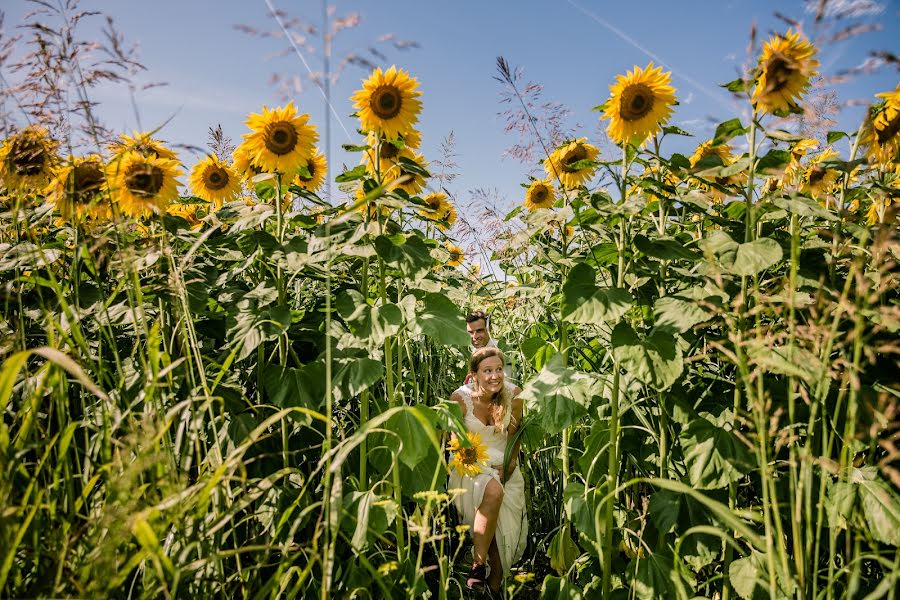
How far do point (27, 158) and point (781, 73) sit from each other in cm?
278

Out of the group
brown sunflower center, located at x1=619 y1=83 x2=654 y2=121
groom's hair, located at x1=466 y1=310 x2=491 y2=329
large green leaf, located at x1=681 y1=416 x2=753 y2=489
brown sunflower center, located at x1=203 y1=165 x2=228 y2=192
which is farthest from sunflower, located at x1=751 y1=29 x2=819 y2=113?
brown sunflower center, located at x1=203 y1=165 x2=228 y2=192

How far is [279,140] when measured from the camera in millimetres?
2430

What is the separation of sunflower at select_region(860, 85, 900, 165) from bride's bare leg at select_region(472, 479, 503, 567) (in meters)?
2.32

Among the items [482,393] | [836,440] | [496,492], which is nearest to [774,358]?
[836,440]

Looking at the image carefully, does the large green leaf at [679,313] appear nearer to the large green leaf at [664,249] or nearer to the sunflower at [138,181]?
the large green leaf at [664,249]

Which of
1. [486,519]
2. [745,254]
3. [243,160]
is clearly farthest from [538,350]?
[243,160]

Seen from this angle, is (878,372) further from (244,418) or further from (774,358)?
(244,418)

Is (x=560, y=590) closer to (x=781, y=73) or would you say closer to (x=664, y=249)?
(x=664, y=249)

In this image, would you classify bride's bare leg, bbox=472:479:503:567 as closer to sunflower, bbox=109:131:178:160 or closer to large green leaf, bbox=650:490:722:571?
large green leaf, bbox=650:490:722:571

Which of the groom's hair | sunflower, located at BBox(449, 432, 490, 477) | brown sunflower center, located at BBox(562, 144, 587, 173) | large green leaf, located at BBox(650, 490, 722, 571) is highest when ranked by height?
brown sunflower center, located at BBox(562, 144, 587, 173)

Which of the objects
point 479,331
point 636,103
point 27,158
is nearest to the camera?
point 27,158

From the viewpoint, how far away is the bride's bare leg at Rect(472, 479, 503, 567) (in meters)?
2.92

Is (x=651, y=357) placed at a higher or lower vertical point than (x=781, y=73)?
lower

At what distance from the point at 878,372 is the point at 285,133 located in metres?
2.53
